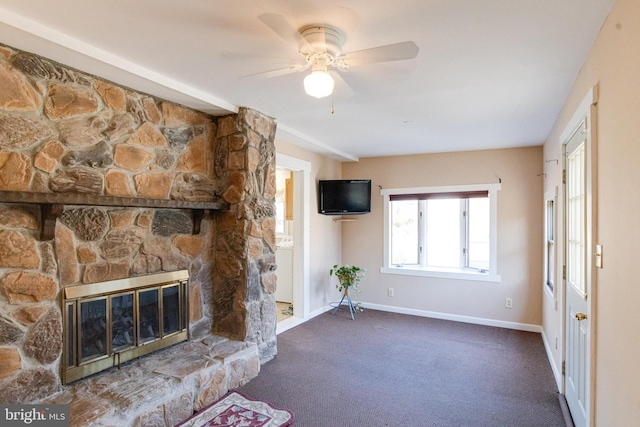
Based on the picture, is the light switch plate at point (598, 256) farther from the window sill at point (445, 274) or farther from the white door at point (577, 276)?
the window sill at point (445, 274)

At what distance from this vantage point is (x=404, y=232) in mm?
5402

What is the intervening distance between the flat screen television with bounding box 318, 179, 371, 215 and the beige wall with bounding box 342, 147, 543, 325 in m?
0.36

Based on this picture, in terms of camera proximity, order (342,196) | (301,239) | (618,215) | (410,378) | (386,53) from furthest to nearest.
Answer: (342,196)
(301,239)
(410,378)
(386,53)
(618,215)

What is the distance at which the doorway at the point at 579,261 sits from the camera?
1.88m

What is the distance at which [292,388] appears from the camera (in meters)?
2.92

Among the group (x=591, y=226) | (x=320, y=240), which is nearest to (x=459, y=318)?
(x=320, y=240)

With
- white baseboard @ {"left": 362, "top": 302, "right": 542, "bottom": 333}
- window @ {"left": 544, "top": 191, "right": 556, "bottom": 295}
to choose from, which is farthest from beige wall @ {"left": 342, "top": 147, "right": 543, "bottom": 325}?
window @ {"left": 544, "top": 191, "right": 556, "bottom": 295}

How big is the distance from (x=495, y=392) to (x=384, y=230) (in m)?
2.84

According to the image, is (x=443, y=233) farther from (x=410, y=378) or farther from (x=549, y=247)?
(x=410, y=378)

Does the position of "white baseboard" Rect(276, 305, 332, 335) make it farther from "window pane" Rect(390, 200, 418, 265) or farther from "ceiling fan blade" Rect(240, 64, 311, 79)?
"ceiling fan blade" Rect(240, 64, 311, 79)

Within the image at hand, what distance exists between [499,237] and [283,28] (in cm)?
412

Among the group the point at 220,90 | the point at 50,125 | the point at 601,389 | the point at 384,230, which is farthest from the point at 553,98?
the point at 50,125

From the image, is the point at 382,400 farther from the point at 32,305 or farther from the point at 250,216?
the point at 32,305

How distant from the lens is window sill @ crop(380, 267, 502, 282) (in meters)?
4.68
